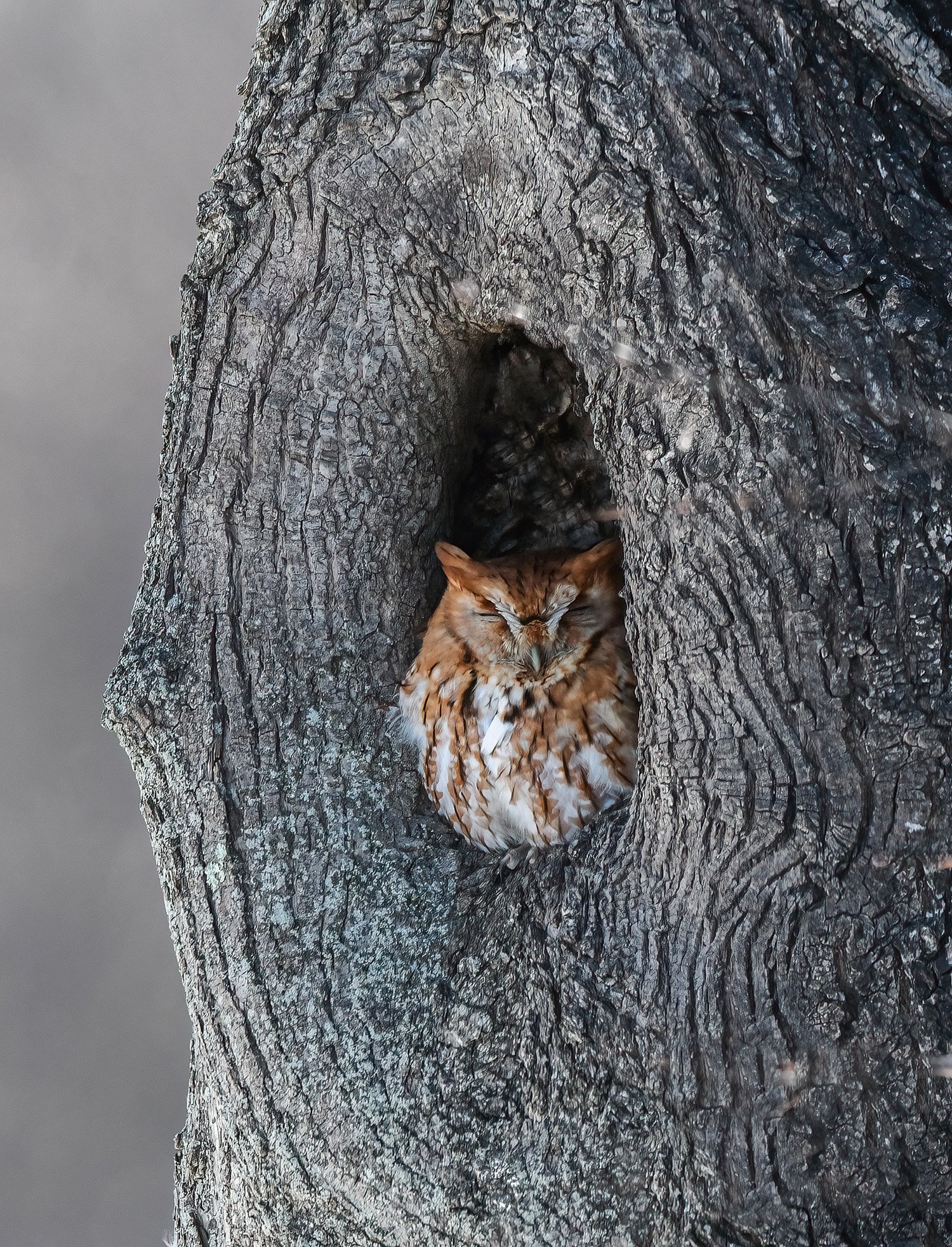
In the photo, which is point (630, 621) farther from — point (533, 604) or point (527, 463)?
point (527, 463)

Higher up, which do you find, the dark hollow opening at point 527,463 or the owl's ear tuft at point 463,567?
the dark hollow opening at point 527,463

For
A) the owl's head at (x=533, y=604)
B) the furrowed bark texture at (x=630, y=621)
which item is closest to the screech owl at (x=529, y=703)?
the owl's head at (x=533, y=604)

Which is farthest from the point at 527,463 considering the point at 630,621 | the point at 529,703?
the point at 630,621

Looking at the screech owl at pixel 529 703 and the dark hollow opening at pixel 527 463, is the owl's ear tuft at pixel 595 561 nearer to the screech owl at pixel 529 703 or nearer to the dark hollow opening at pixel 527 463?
the screech owl at pixel 529 703

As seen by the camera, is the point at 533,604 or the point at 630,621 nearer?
the point at 630,621

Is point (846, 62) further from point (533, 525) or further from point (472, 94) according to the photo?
point (533, 525)

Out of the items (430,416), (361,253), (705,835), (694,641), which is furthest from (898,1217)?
(361,253)
